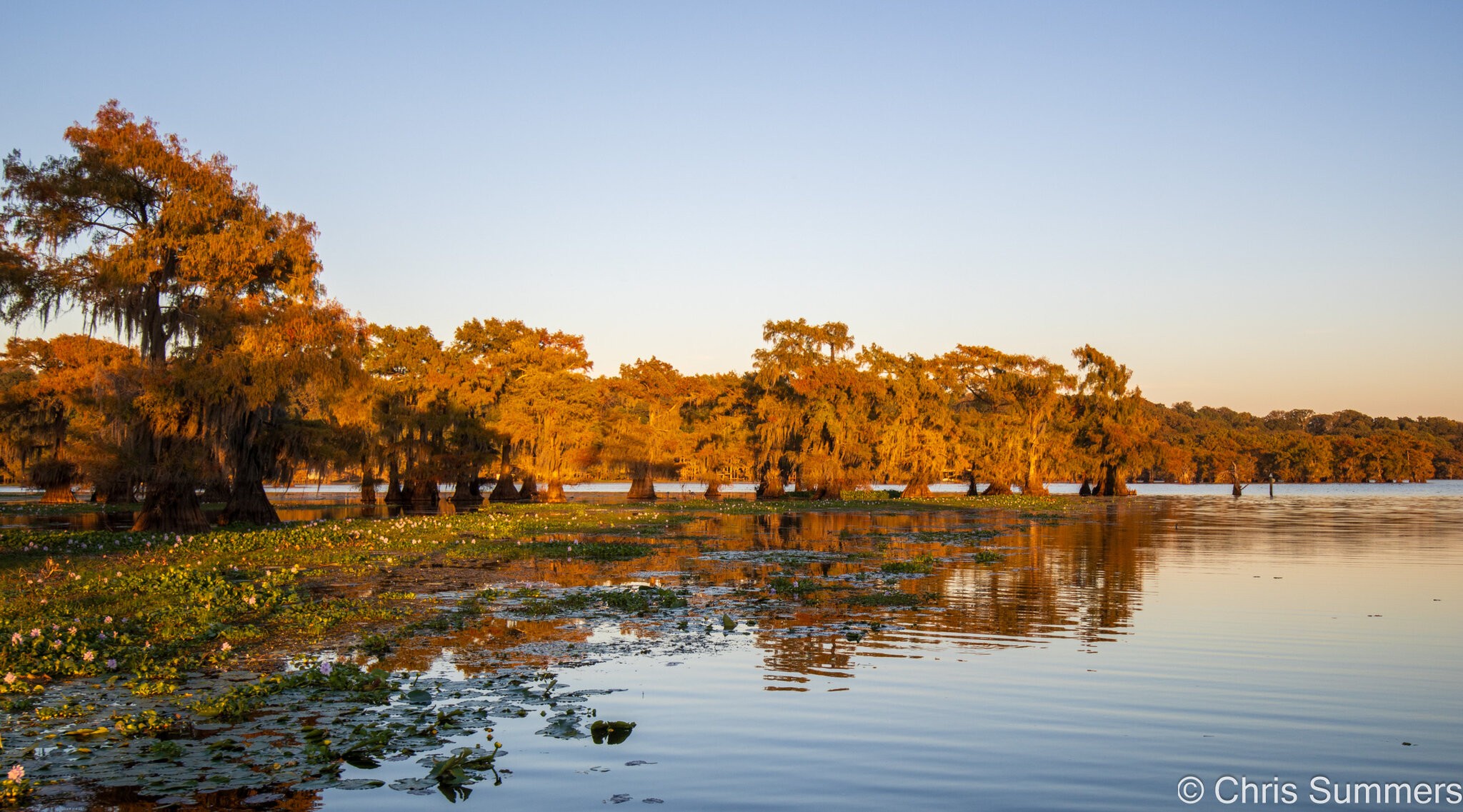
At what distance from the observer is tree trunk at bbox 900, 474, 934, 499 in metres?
72.1

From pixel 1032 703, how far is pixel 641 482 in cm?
6375

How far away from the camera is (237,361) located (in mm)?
30109

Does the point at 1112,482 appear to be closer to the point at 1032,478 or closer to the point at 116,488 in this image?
the point at 1032,478

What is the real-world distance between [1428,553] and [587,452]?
5277 cm

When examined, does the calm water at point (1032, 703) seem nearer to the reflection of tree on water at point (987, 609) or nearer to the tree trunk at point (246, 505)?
the reflection of tree on water at point (987, 609)

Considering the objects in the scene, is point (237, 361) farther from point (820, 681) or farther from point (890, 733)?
point (890, 733)

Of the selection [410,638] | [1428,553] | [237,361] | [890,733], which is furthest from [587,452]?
[890,733]

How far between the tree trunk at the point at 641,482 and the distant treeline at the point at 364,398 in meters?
0.27

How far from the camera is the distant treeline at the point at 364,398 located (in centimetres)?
3038

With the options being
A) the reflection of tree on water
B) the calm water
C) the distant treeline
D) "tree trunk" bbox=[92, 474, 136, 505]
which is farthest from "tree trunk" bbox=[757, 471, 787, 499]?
the calm water

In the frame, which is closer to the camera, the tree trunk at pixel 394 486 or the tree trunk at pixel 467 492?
the tree trunk at pixel 394 486

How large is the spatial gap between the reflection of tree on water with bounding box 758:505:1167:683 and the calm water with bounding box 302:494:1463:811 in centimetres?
8

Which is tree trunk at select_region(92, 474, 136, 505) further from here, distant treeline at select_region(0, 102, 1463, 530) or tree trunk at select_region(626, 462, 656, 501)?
tree trunk at select_region(626, 462, 656, 501)

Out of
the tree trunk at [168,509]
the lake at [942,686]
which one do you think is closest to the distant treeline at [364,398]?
the tree trunk at [168,509]
